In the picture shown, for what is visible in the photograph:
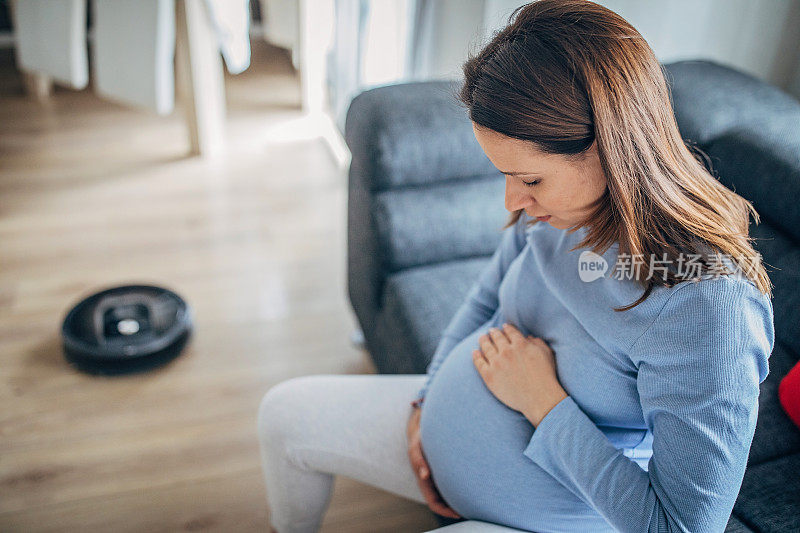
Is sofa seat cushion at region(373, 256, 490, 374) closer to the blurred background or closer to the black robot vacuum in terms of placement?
the blurred background

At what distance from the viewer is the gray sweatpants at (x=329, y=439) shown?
3.47 ft

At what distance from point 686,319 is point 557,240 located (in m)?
0.25

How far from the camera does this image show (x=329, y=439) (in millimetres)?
1060

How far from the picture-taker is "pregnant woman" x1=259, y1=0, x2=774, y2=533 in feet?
2.29

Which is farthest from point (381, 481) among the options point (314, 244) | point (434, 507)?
point (314, 244)

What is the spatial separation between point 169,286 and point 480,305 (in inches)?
47.0

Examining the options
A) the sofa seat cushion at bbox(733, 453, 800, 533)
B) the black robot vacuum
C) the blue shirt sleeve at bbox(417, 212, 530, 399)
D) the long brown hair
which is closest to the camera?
the long brown hair

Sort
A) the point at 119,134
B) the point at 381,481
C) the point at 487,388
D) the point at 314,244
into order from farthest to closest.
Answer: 1. the point at 119,134
2. the point at 314,244
3. the point at 381,481
4. the point at 487,388

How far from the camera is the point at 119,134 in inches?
113

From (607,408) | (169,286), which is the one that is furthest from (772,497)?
(169,286)

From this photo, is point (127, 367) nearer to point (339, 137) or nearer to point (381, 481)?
point (381, 481)

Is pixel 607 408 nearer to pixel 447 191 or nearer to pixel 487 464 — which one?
pixel 487 464

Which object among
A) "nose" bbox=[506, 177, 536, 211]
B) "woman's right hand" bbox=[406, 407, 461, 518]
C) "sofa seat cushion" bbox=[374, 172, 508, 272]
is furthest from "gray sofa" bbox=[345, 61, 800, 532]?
"nose" bbox=[506, 177, 536, 211]

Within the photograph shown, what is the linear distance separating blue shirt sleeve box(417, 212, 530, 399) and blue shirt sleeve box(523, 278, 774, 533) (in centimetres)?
36
